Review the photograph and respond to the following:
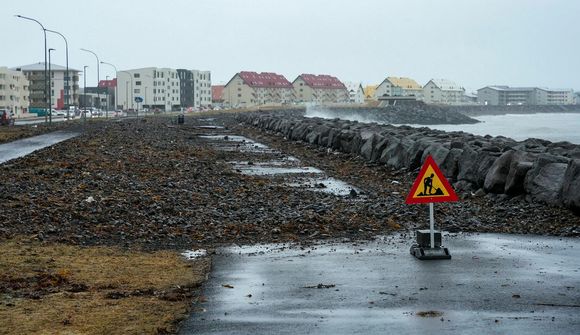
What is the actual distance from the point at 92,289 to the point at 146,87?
18561 centimetres

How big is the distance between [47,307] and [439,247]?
495cm

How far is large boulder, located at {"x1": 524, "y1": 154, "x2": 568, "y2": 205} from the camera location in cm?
1410

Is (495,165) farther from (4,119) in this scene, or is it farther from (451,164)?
(4,119)

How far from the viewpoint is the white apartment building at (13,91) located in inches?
5723

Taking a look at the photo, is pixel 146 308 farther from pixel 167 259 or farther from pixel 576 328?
pixel 576 328

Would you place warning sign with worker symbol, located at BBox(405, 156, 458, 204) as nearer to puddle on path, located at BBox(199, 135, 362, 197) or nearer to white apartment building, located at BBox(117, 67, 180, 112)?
puddle on path, located at BBox(199, 135, 362, 197)

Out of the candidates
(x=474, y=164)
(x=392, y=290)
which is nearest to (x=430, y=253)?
(x=392, y=290)

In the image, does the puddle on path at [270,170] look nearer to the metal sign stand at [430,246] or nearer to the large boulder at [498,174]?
the large boulder at [498,174]

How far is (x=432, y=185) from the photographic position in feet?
33.2

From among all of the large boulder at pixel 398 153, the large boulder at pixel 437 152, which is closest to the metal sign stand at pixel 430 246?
the large boulder at pixel 437 152

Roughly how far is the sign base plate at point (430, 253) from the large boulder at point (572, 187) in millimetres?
4222

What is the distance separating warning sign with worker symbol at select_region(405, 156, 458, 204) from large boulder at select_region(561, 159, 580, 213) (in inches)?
154

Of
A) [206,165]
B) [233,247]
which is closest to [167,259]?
[233,247]

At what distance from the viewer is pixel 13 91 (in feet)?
492
